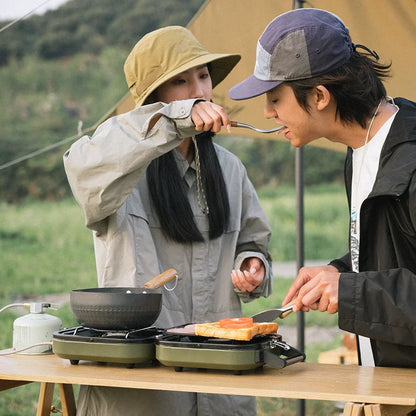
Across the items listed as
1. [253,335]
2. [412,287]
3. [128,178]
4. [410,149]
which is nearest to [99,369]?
[253,335]

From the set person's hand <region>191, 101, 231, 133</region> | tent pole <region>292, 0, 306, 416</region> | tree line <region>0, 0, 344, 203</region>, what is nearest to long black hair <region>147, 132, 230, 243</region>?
person's hand <region>191, 101, 231, 133</region>

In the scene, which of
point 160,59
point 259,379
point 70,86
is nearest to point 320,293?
point 259,379

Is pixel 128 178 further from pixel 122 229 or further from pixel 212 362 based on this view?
pixel 212 362

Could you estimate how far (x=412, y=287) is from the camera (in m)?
1.70

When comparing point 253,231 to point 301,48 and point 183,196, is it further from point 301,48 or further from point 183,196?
point 301,48

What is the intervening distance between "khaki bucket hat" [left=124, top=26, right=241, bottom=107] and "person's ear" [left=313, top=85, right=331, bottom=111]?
0.51 m

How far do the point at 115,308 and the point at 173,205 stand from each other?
545mm

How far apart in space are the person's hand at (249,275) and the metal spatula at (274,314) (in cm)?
37

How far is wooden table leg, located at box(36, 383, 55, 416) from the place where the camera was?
2.12 m

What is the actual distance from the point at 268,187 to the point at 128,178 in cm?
974

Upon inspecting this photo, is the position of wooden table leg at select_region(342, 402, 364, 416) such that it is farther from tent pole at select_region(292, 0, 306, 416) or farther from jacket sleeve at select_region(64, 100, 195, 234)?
tent pole at select_region(292, 0, 306, 416)

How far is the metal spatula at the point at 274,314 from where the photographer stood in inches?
72.3

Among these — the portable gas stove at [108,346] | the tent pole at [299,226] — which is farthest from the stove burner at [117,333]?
the tent pole at [299,226]

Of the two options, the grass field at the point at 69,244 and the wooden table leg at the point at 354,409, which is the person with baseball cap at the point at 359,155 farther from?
the grass field at the point at 69,244
